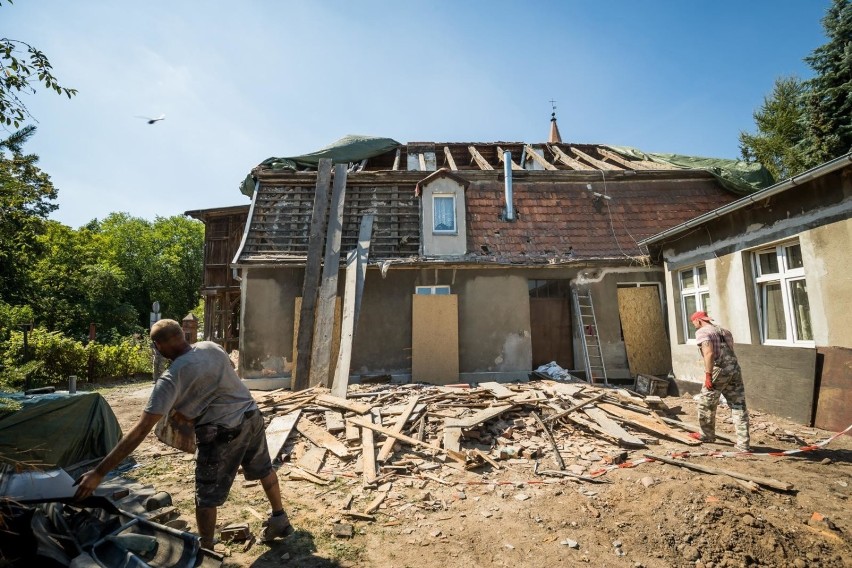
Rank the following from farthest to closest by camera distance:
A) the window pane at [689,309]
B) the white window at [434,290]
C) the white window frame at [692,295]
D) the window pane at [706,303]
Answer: the white window at [434,290] < the window pane at [689,309] < the white window frame at [692,295] < the window pane at [706,303]

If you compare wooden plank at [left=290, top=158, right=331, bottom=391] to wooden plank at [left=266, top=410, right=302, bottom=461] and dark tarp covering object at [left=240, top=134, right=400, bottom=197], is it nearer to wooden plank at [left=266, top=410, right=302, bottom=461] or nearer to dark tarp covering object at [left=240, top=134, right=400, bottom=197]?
dark tarp covering object at [left=240, top=134, right=400, bottom=197]

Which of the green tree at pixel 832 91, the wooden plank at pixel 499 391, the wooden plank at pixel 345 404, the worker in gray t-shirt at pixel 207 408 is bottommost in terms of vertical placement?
the wooden plank at pixel 345 404

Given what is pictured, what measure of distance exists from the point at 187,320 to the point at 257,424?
6.98m

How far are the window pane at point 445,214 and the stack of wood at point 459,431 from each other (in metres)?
5.06

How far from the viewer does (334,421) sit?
641 centimetres

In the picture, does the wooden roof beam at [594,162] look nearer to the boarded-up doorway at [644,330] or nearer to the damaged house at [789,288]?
the boarded-up doorway at [644,330]

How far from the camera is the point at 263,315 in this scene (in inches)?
410

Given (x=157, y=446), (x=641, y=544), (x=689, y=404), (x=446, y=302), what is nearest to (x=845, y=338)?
(x=689, y=404)

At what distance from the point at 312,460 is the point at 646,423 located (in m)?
5.00

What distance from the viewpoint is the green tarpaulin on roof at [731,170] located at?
12094mm

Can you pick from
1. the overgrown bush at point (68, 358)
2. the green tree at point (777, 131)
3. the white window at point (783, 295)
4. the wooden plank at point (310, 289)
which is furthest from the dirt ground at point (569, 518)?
Answer: the green tree at point (777, 131)

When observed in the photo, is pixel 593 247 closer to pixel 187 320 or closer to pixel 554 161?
pixel 554 161

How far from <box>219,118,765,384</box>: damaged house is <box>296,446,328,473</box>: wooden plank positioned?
3687 millimetres

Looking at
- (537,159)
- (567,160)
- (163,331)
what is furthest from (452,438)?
(567,160)
